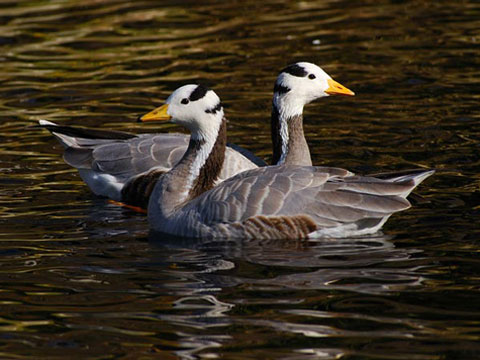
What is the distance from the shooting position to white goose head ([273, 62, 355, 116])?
11711 mm

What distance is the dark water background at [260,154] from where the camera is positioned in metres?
7.64

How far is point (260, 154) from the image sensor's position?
13531 mm

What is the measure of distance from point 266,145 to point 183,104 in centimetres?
326

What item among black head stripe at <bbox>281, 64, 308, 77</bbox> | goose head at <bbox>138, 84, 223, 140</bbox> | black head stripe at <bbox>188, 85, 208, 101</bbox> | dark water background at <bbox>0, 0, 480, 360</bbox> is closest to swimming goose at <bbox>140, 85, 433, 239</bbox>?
dark water background at <bbox>0, 0, 480, 360</bbox>

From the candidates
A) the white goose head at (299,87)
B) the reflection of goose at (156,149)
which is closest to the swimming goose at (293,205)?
the reflection of goose at (156,149)

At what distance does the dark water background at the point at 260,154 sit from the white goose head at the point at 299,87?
4.14 ft

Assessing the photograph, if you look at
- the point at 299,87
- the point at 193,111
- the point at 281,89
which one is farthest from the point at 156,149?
the point at 299,87

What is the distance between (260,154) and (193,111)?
9.14 feet

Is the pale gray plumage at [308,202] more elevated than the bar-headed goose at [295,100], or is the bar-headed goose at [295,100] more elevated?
the bar-headed goose at [295,100]

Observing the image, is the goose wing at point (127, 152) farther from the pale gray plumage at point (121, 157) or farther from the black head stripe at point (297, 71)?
the black head stripe at point (297, 71)

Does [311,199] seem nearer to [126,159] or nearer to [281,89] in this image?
[281,89]

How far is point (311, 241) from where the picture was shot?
10.1 metres

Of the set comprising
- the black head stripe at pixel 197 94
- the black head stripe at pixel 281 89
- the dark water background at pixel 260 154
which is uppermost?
the black head stripe at pixel 197 94

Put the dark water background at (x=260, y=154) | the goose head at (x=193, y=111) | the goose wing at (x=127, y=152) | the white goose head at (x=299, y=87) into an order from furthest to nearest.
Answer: the goose wing at (x=127, y=152) < the white goose head at (x=299, y=87) < the goose head at (x=193, y=111) < the dark water background at (x=260, y=154)
